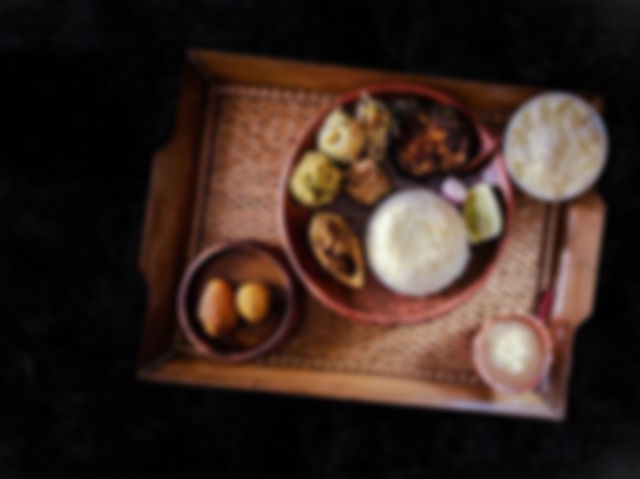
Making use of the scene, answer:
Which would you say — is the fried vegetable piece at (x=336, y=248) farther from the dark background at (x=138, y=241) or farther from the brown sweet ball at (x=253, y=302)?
the dark background at (x=138, y=241)

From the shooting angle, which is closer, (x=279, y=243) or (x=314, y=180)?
(x=314, y=180)

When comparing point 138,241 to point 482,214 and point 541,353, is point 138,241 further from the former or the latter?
point 541,353

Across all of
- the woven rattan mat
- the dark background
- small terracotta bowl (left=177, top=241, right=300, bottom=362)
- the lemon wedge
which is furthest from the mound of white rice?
the dark background

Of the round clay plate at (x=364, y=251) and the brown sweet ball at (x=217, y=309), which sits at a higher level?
the round clay plate at (x=364, y=251)

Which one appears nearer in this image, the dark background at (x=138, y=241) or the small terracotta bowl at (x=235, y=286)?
the small terracotta bowl at (x=235, y=286)

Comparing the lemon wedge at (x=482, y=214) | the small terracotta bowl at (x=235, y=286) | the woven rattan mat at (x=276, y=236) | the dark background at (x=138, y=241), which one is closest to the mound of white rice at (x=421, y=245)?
the lemon wedge at (x=482, y=214)

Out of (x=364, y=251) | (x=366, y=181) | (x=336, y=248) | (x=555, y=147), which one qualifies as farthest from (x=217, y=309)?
(x=555, y=147)
